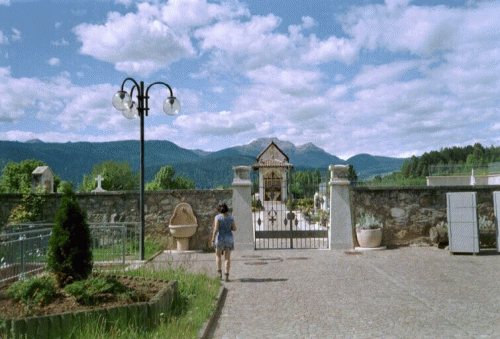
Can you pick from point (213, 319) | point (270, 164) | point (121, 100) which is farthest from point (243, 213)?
point (270, 164)

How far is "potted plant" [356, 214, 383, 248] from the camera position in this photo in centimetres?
1294

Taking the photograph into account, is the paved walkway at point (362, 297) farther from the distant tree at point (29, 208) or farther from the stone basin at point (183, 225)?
the distant tree at point (29, 208)

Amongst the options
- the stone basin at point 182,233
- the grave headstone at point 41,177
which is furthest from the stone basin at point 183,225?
the grave headstone at point 41,177

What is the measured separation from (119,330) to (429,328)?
380 centimetres

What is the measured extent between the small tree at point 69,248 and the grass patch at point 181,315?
1441mm

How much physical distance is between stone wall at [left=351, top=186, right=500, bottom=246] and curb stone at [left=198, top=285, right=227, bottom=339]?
7166mm

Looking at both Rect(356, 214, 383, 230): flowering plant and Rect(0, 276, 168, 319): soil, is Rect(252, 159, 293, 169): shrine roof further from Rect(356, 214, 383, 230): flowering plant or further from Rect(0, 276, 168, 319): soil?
Rect(0, 276, 168, 319): soil

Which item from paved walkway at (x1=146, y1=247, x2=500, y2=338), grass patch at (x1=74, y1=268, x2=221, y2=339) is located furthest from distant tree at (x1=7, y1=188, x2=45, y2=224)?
grass patch at (x1=74, y1=268, x2=221, y2=339)

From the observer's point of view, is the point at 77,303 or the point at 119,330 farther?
the point at 77,303

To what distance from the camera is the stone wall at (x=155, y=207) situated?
13602 millimetres

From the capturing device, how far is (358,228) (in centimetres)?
1318

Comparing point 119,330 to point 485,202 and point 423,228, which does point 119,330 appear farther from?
point 485,202

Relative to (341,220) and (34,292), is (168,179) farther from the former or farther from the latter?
(34,292)

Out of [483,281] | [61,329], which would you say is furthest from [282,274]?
[61,329]
